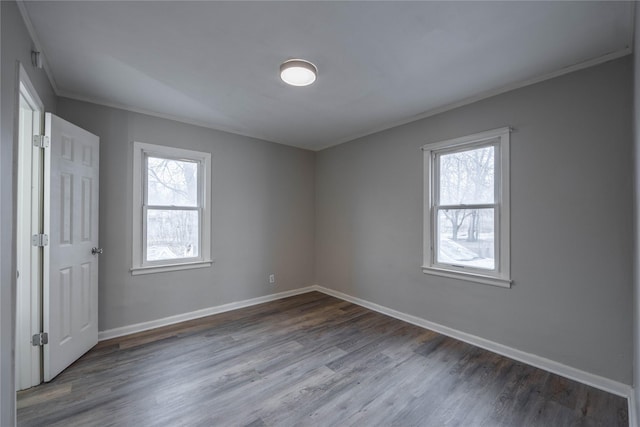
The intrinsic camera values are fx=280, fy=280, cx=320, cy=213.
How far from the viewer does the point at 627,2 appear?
5.38 feet

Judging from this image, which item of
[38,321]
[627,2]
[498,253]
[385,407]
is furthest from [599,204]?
[38,321]

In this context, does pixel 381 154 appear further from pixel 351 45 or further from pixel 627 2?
pixel 627 2

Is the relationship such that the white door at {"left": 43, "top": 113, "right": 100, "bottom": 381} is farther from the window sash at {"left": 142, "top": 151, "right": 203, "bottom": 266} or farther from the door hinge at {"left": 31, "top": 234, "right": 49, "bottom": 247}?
the window sash at {"left": 142, "top": 151, "right": 203, "bottom": 266}

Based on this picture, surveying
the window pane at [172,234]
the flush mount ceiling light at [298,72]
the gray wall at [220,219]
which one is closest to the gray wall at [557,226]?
the flush mount ceiling light at [298,72]

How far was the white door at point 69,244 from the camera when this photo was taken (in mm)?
2238

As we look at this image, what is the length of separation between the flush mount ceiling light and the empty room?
3 centimetres

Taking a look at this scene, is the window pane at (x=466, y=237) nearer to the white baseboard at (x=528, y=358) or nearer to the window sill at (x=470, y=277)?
the window sill at (x=470, y=277)

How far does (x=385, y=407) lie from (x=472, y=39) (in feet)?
8.76

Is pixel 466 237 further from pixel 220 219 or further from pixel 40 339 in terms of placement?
pixel 40 339

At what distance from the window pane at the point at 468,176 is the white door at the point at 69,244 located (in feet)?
12.1

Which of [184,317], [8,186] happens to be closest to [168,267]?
[184,317]

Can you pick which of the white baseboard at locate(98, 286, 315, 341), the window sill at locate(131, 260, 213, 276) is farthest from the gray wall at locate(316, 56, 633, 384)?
the window sill at locate(131, 260, 213, 276)

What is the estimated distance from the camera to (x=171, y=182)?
11.5 ft

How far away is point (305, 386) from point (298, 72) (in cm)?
252
